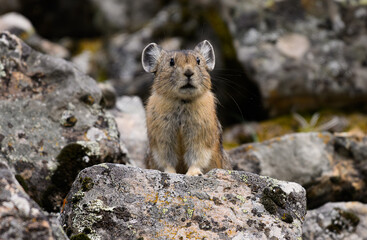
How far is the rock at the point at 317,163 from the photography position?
9031mm

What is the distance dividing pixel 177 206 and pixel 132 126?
16.8 feet

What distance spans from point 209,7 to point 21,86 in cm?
783

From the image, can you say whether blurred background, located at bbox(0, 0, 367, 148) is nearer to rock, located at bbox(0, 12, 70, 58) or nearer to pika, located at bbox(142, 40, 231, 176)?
rock, located at bbox(0, 12, 70, 58)

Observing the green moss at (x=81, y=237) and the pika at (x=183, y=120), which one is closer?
the green moss at (x=81, y=237)

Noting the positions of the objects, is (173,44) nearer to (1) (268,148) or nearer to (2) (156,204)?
(1) (268,148)

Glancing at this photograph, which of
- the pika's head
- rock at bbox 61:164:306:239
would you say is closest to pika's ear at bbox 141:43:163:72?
the pika's head

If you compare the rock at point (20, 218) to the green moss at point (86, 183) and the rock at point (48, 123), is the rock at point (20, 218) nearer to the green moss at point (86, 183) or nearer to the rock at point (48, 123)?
the green moss at point (86, 183)

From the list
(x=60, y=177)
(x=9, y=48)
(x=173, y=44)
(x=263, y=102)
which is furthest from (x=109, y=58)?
(x=60, y=177)

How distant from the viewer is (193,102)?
8.02m

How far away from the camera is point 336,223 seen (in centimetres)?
803

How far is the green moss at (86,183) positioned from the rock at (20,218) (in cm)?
107

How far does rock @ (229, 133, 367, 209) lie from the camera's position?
9.03 metres

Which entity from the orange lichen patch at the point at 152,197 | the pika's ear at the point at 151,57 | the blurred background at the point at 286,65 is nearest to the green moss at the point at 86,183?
the orange lichen patch at the point at 152,197

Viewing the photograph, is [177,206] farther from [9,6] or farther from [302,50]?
[9,6]
